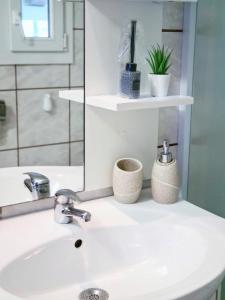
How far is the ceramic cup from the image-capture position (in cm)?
127

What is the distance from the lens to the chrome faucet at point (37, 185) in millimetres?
1202

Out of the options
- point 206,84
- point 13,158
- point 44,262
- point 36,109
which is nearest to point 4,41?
point 36,109

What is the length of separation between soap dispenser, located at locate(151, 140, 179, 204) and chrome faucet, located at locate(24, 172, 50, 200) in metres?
0.33

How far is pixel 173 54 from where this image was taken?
141 centimetres

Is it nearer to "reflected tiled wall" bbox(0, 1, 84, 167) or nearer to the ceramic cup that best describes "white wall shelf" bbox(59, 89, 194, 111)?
"reflected tiled wall" bbox(0, 1, 84, 167)

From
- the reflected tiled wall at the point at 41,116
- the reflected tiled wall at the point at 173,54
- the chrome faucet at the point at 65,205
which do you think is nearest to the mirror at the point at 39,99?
the reflected tiled wall at the point at 41,116

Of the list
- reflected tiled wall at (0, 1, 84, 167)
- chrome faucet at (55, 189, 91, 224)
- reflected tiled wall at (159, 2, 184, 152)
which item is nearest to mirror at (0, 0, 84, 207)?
reflected tiled wall at (0, 1, 84, 167)

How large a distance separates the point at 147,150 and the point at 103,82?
0.29 metres

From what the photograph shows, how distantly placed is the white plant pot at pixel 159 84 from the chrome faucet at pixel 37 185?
41 centimetres

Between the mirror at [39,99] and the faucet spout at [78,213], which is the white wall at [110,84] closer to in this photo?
the mirror at [39,99]

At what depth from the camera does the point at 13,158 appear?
1.16 m

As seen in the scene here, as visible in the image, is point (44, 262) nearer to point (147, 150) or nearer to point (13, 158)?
point (13, 158)

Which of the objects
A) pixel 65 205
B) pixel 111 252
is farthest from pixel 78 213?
pixel 111 252

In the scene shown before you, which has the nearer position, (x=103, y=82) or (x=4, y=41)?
(x=4, y=41)
